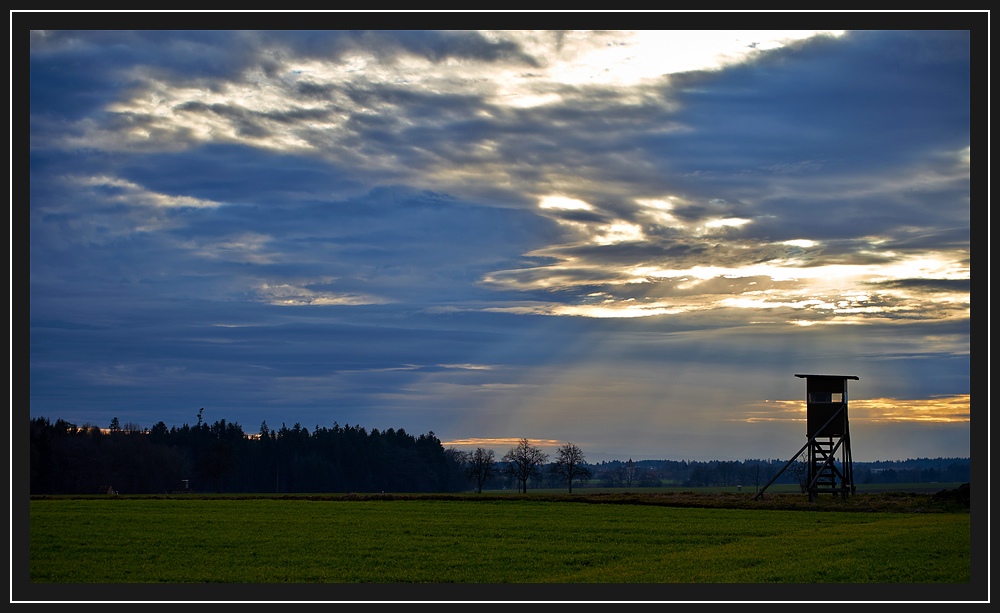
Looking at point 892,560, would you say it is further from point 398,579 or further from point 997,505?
point 398,579

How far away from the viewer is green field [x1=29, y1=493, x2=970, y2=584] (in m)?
30.9

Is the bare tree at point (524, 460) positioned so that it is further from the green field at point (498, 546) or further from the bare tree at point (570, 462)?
the green field at point (498, 546)

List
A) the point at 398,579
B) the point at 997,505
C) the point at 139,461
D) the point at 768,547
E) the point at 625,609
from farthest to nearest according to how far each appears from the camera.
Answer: the point at 139,461, the point at 768,547, the point at 398,579, the point at 997,505, the point at 625,609

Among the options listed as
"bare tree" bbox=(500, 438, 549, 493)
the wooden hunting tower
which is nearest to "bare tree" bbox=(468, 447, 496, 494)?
"bare tree" bbox=(500, 438, 549, 493)

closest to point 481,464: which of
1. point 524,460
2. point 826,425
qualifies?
point 524,460

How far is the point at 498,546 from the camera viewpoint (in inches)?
1587

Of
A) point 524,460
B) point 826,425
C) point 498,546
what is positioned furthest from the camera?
point 524,460

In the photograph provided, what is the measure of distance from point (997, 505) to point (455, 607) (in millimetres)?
15782

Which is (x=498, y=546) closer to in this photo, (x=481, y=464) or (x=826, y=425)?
(x=826, y=425)

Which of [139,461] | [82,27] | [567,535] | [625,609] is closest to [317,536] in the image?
[567,535]

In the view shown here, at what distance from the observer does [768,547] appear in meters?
38.3

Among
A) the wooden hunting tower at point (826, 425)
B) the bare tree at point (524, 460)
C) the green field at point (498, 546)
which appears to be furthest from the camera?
the bare tree at point (524, 460)

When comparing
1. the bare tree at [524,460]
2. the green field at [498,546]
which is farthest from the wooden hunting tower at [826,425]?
the bare tree at [524,460]

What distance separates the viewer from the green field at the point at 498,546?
101 feet
